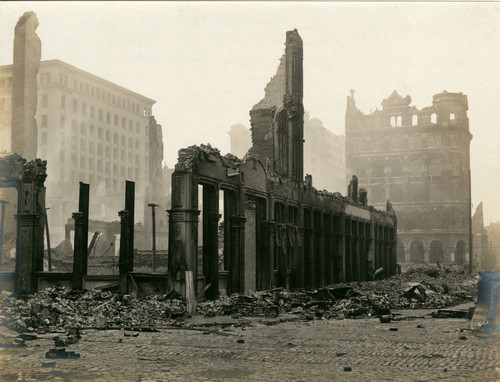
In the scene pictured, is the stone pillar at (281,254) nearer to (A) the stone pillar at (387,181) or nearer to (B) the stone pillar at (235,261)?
(B) the stone pillar at (235,261)

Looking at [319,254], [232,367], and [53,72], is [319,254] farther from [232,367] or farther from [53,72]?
→ [53,72]

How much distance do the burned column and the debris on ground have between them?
2433 centimetres

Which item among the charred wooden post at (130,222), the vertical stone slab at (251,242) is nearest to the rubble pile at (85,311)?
the charred wooden post at (130,222)

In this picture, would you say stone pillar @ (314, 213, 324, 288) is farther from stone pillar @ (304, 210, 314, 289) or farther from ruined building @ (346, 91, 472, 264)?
ruined building @ (346, 91, 472, 264)

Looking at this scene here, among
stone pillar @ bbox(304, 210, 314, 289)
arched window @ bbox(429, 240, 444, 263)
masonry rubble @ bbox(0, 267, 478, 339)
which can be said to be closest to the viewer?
masonry rubble @ bbox(0, 267, 478, 339)

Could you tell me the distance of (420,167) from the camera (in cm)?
6806

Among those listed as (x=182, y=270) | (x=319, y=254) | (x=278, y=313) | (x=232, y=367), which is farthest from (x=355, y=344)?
(x=319, y=254)

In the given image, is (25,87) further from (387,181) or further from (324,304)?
(387,181)

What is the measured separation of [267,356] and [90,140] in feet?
224

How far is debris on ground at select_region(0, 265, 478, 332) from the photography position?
39.2 ft

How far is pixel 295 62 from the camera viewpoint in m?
25.9

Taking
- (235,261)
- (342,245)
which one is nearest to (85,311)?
(235,261)

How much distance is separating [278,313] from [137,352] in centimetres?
736

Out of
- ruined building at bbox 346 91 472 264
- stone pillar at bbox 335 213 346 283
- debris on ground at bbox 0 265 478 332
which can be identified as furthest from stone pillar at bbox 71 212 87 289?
ruined building at bbox 346 91 472 264
